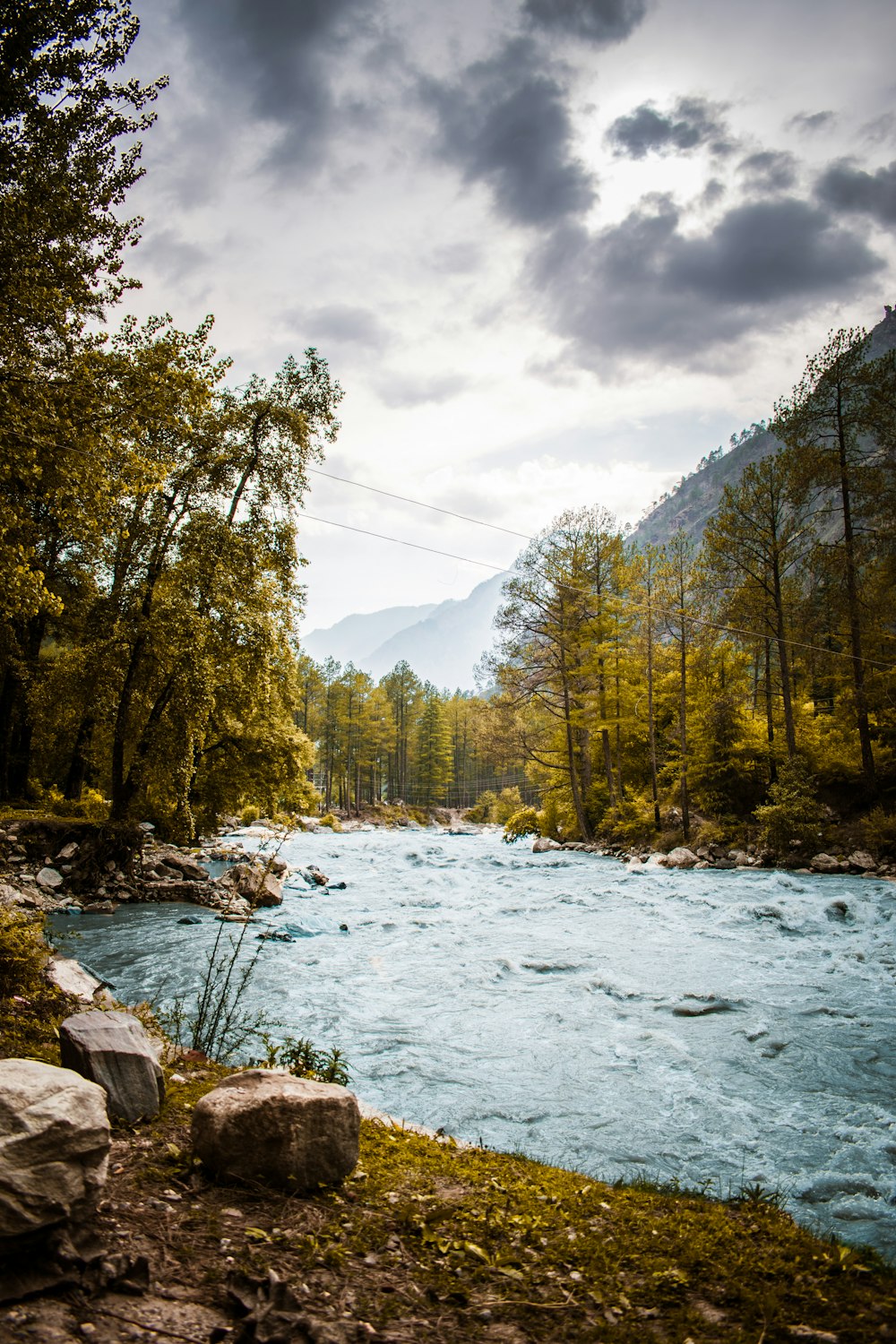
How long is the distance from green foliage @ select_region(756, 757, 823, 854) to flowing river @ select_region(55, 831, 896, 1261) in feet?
10.9

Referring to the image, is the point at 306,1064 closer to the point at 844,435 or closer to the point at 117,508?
the point at 117,508

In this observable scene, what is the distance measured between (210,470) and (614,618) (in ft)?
56.1

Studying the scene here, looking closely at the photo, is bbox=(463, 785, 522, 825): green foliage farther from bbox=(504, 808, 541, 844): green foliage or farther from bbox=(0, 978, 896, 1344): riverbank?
bbox=(0, 978, 896, 1344): riverbank

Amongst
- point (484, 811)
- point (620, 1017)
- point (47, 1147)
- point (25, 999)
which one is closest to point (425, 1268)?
point (47, 1147)

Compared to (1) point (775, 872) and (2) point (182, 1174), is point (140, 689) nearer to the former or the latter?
(2) point (182, 1174)

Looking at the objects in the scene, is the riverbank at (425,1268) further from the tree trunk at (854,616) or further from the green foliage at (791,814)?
the tree trunk at (854,616)

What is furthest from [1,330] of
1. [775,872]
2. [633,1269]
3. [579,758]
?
[579,758]

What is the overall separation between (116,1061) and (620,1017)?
208 inches

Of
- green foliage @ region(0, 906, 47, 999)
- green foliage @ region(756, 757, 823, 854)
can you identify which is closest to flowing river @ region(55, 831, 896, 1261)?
green foliage @ region(0, 906, 47, 999)

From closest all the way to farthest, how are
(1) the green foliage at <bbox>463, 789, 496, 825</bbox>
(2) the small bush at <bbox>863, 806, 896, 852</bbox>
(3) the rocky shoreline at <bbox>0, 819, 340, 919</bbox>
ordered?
1. (3) the rocky shoreline at <bbox>0, 819, 340, 919</bbox>
2. (2) the small bush at <bbox>863, 806, 896, 852</bbox>
3. (1) the green foliage at <bbox>463, 789, 496, 825</bbox>

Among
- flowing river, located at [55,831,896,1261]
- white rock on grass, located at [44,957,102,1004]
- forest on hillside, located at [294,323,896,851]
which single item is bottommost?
flowing river, located at [55,831,896,1261]

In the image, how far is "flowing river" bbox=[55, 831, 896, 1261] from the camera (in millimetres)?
4406

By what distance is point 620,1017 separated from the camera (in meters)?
7.00

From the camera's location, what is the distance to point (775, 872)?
656 inches
